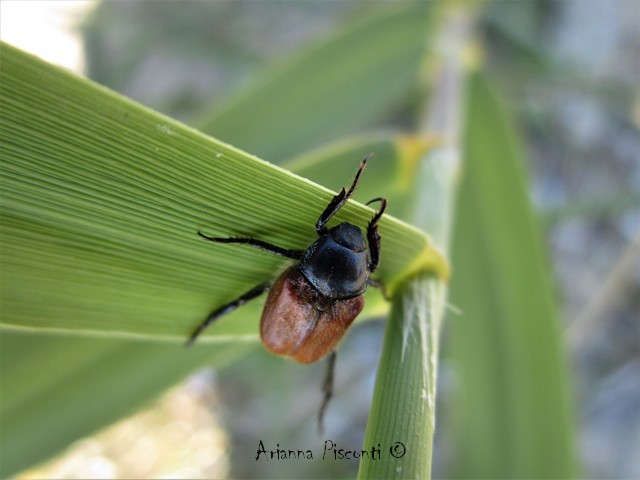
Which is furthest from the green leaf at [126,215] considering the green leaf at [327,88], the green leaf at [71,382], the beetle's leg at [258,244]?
the green leaf at [327,88]

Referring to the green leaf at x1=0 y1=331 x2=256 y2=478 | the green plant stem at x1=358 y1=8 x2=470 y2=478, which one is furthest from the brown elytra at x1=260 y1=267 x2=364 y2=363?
the green leaf at x1=0 y1=331 x2=256 y2=478

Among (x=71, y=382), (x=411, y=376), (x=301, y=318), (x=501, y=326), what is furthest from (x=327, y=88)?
(x=411, y=376)

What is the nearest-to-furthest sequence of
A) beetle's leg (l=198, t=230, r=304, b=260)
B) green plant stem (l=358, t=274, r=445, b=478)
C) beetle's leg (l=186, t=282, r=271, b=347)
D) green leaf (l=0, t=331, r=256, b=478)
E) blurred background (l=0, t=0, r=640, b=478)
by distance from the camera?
green plant stem (l=358, t=274, r=445, b=478), beetle's leg (l=198, t=230, r=304, b=260), beetle's leg (l=186, t=282, r=271, b=347), green leaf (l=0, t=331, r=256, b=478), blurred background (l=0, t=0, r=640, b=478)

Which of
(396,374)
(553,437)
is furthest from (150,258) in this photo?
(553,437)

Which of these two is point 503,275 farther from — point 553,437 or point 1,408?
point 1,408

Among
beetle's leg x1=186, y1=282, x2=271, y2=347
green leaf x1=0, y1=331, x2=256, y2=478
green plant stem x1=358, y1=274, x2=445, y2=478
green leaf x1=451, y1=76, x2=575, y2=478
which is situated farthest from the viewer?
green leaf x1=451, y1=76, x2=575, y2=478

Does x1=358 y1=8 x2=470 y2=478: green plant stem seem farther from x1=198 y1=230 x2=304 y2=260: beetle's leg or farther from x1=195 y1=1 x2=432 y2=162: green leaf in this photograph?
x1=195 y1=1 x2=432 y2=162: green leaf
